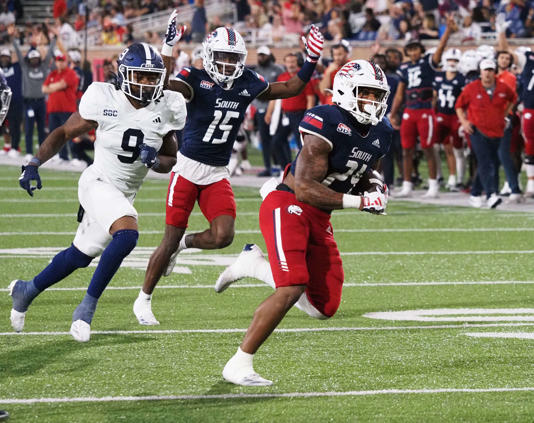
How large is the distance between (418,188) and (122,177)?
8.88m

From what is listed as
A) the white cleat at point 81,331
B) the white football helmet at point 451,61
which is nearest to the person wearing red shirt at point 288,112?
the white football helmet at point 451,61

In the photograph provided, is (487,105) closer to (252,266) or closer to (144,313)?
(144,313)

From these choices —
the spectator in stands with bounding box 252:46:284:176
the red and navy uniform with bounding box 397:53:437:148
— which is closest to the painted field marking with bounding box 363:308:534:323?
the red and navy uniform with bounding box 397:53:437:148

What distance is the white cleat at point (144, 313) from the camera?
6.30 meters

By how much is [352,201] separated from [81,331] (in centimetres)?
161

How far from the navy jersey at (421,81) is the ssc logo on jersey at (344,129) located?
786 centimetres

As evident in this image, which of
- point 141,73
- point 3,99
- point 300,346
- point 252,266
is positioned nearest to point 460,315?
point 300,346

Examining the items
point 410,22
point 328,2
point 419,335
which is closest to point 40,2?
point 328,2

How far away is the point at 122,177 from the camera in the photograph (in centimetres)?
605

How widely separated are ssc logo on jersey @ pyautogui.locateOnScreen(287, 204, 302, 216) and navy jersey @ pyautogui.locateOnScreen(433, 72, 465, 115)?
8360 mm

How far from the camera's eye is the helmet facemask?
19.4 feet

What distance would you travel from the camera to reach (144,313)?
6.34 metres

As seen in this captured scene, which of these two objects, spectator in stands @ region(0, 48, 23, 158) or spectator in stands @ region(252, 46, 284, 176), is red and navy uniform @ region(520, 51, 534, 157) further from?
spectator in stands @ region(0, 48, 23, 158)

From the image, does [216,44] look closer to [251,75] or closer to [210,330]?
[251,75]
